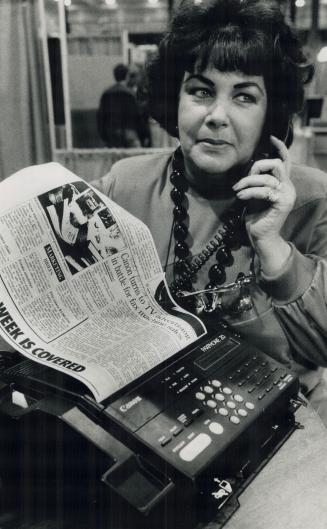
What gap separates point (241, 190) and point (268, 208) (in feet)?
0.22

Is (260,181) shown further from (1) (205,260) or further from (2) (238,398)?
(2) (238,398)

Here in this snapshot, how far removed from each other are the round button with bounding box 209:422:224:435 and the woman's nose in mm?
575

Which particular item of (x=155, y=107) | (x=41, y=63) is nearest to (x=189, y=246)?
(x=155, y=107)

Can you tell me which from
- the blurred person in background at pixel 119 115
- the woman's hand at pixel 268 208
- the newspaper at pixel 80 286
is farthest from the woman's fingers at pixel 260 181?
the blurred person in background at pixel 119 115

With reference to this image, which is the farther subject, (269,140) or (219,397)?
(269,140)

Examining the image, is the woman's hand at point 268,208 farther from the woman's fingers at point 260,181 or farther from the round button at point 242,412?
the round button at point 242,412

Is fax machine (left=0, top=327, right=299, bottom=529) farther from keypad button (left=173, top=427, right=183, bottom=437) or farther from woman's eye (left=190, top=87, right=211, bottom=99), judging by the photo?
woman's eye (left=190, top=87, right=211, bottom=99)

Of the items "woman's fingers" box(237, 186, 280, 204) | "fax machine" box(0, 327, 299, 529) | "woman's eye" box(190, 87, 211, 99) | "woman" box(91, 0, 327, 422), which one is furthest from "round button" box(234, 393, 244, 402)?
"woman's eye" box(190, 87, 211, 99)

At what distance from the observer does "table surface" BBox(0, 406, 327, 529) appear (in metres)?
0.49

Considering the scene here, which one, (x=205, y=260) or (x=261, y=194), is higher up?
(x=261, y=194)

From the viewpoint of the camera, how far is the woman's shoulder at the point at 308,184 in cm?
97

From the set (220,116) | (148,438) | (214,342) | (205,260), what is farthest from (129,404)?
(220,116)

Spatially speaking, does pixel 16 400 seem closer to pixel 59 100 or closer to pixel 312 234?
pixel 312 234

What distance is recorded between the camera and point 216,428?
1.65ft
